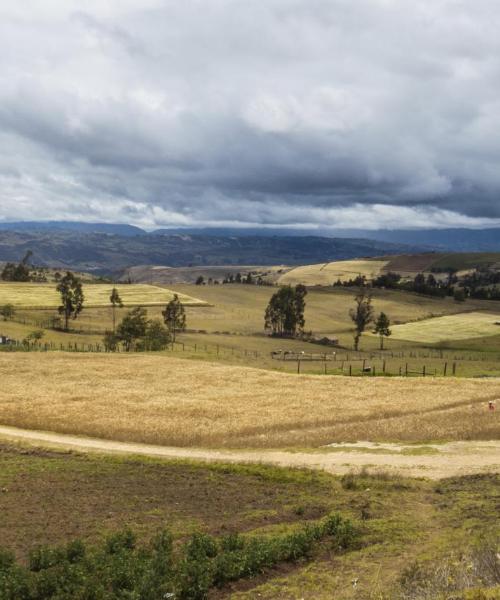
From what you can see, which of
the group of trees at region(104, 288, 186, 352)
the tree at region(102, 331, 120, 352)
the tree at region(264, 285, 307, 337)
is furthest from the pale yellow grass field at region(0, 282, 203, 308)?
the tree at region(102, 331, 120, 352)

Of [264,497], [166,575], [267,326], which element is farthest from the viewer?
[267,326]

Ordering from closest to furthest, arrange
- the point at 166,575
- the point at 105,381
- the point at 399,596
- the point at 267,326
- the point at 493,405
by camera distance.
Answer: the point at 399,596, the point at 166,575, the point at 493,405, the point at 105,381, the point at 267,326

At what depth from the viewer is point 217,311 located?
178 metres

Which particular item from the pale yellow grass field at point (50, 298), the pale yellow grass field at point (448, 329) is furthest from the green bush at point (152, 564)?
the pale yellow grass field at point (50, 298)

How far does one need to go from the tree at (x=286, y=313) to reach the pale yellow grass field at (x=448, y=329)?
24.6 metres

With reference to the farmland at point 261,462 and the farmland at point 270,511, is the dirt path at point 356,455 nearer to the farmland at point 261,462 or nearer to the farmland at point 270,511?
the farmland at point 261,462

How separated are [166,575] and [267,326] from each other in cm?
13578

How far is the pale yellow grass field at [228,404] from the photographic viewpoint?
42.2 m

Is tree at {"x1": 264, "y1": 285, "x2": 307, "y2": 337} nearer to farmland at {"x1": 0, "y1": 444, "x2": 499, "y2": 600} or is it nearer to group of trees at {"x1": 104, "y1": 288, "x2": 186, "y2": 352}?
group of trees at {"x1": 104, "y1": 288, "x2": 186, "y2": 352}

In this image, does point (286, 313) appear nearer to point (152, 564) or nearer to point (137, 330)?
point (137, 330)

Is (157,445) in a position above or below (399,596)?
below

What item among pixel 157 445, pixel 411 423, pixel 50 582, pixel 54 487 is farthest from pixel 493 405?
pixel 50 582

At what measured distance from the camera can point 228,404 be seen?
54.0 metres

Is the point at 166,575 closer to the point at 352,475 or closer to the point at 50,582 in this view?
the point at 50,582
